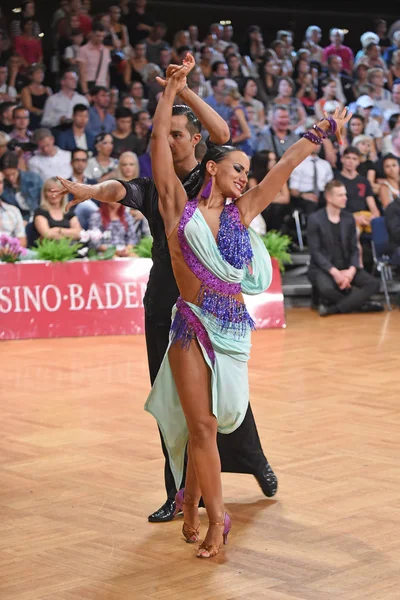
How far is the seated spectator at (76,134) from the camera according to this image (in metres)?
12.2

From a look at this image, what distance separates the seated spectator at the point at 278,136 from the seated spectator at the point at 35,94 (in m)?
2.80

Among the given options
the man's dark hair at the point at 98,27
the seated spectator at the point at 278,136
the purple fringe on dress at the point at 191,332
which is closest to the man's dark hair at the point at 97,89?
the man's dark hair at the point at 98,27

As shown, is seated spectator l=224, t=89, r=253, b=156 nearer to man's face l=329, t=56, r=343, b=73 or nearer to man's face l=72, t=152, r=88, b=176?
man's face l=72, t=152, r=88, b=176

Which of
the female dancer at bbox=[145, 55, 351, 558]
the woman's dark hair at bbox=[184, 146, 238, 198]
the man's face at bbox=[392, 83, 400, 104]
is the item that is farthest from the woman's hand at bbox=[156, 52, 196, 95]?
the man's face at bbox=[392, 83, 400, 104]

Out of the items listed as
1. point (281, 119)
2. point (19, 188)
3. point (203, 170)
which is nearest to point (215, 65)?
point (281, 119)

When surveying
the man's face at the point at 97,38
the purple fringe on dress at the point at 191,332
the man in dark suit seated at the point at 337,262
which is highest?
the purple fringe on dress at the point at 191,332

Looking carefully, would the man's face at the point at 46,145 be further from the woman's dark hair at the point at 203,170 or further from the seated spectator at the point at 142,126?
the woman's dark hair at the point at 203,170

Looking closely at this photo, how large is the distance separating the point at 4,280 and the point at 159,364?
17.3 ft

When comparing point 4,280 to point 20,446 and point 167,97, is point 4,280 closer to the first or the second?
point 20,446

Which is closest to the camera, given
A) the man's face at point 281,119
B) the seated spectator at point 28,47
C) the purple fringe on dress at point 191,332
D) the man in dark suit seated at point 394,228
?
the purple fringe on dress at point 191,332

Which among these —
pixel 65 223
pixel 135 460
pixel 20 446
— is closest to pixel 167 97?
pixel 135 460

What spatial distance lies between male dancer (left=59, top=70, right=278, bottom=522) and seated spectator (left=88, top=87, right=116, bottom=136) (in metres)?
8.62

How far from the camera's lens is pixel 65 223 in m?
10.5

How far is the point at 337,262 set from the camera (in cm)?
1121
